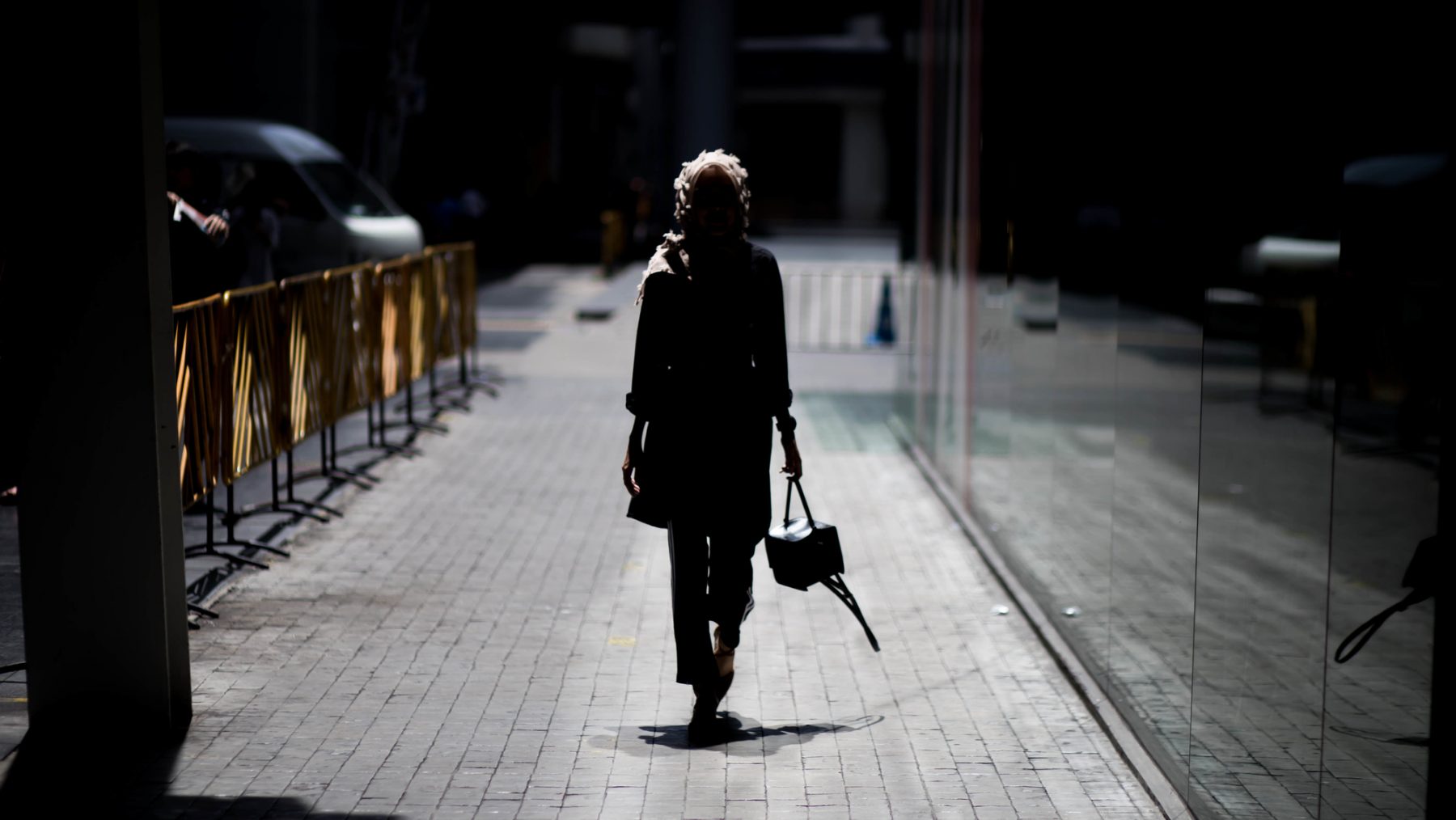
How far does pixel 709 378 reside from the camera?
18.5ft

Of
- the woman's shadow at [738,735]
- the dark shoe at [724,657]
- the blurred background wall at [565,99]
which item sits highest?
the blurred background wall at [565,99]

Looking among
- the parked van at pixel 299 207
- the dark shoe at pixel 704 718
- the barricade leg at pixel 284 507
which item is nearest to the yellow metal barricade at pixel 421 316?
the barricade leg at pixel 284 507

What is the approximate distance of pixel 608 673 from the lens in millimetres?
6578

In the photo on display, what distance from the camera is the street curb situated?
532cm

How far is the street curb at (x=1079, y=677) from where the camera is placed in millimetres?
5324

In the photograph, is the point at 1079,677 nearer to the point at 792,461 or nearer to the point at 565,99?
the point at 792,461

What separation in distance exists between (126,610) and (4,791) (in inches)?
27.6

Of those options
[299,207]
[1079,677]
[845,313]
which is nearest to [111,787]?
[1079,677]

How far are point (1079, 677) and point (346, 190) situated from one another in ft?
52.0

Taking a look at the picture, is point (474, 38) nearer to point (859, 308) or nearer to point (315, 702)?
point (859, 308)

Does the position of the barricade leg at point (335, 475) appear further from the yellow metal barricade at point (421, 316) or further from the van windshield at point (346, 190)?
the van windshield at point (346, 190)

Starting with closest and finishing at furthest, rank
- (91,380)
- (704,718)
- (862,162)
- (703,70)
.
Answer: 1. (91,380)
2. (704,718)
3. (703,70)
4. (862,162)

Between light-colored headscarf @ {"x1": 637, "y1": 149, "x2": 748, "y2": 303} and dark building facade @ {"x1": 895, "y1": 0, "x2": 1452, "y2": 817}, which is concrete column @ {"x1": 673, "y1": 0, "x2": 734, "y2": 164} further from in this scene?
light-colored headscarf @ {"x1": 637, "y1": 149, "x2": 748, "y2": 303}

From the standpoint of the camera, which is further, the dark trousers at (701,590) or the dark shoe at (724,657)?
the dark shoe at (724,657)
